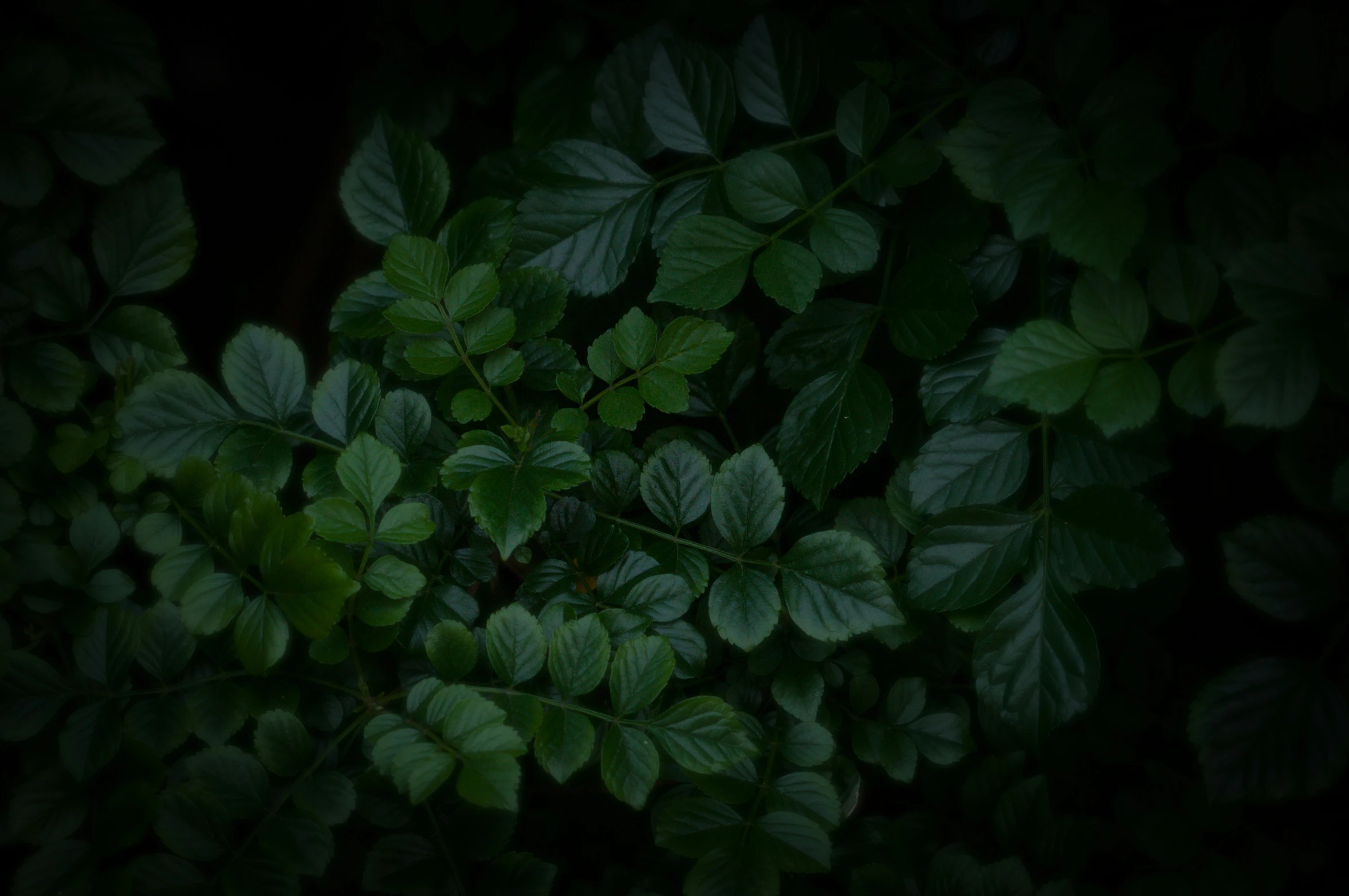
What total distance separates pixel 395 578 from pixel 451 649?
84 millimetres

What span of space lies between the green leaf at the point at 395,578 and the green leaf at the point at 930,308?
53cm

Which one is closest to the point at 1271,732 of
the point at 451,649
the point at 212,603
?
the point at 451,649

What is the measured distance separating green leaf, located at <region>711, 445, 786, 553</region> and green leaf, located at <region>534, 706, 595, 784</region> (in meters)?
0.23

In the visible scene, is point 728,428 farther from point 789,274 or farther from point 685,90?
point 685,90

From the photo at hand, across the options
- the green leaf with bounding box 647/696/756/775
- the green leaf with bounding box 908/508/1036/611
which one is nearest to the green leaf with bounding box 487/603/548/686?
the green leaf with bounding box 647/696/756/775

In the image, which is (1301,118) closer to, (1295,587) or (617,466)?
(1295,587)

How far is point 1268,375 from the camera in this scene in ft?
2.35

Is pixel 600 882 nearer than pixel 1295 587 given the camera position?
No

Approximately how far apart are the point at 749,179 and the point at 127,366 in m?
0.69

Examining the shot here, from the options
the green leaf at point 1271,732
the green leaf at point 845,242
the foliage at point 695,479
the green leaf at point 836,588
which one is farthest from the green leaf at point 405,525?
the green leaf at point 1271,732

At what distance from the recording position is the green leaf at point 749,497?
85 cm

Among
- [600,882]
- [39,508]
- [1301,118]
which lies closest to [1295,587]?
[1301,118]

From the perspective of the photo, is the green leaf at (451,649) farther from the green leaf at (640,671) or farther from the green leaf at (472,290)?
the green leaf at (472,290)

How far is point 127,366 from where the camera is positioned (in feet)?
3.06
